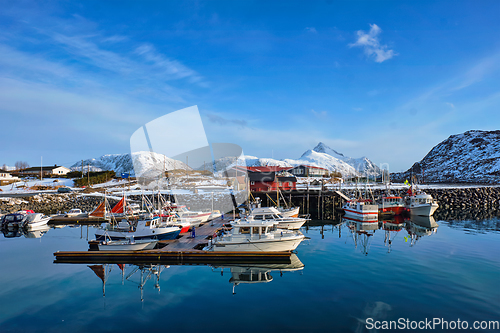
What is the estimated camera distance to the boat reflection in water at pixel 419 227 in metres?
31.3

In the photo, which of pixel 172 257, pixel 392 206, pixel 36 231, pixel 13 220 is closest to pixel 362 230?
pixel 392 206

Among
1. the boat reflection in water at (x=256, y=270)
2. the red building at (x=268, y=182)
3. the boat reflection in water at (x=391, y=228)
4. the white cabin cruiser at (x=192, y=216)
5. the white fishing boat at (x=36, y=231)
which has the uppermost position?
the red building at (x=268, y=182)

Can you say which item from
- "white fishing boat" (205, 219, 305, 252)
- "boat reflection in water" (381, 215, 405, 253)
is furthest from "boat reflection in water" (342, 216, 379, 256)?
"white fishing boat" (205, 219, 305, 252)

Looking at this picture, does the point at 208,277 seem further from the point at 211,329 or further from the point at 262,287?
the point at 211,329

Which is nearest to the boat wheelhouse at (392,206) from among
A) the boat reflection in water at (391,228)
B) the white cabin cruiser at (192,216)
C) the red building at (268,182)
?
the boat reflection in water at (391,228)

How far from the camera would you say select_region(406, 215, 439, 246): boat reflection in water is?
103 ft

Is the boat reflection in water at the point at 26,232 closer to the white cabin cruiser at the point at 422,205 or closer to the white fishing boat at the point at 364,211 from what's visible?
the white fishing boat at the point at 364,211

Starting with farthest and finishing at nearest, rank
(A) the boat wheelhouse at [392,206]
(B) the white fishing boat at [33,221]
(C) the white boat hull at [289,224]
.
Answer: (A) the boat wheelhouse at [392,206] < (B) the white fishing boat at [33,221] < (C) the white boat hull at [289,224]

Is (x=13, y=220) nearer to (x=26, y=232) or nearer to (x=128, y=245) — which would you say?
(x=26, y=232)

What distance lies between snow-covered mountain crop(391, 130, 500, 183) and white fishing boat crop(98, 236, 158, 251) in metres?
131

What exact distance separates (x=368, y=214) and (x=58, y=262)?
124ft

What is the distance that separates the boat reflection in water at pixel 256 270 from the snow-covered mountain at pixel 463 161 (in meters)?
127

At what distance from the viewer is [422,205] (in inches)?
1810

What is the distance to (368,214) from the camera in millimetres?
41938
